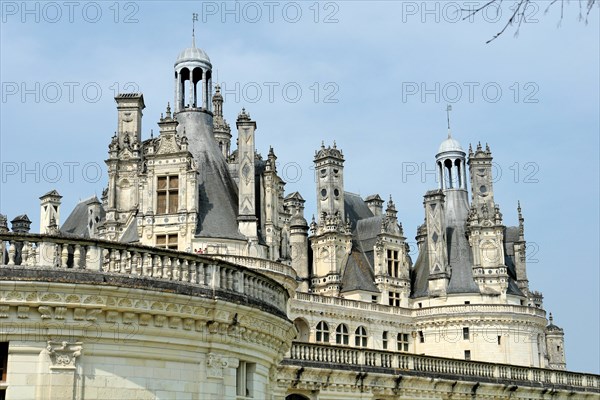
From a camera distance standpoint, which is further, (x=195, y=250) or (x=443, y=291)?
(x=443, y=291)

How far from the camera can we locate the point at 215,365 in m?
13.6

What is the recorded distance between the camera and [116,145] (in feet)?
138

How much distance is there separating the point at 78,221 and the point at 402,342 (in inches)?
842

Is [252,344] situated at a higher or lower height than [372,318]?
lower

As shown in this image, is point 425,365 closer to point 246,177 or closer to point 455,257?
point 246,177

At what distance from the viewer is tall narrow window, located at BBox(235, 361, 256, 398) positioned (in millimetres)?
14359

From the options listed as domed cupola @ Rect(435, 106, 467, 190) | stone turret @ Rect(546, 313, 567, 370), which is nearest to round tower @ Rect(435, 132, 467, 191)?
domed cupola @ Rect(435, 106, 467, 190)

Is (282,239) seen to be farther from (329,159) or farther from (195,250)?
(329,159)

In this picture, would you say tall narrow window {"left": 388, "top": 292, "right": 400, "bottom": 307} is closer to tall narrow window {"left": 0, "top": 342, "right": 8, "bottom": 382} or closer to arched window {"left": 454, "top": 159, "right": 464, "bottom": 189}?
arched window {"left": 454, "top": 159, "right": 464, "bottom": 189}

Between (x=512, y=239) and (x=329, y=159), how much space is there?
1369 cm

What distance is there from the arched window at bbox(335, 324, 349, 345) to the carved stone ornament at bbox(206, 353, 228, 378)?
132 ft

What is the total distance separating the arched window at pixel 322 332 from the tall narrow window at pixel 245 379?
126 ft

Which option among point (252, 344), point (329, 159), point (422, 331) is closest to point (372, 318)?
point (422, 331)

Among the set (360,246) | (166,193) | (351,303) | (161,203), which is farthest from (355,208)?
(161,203)
